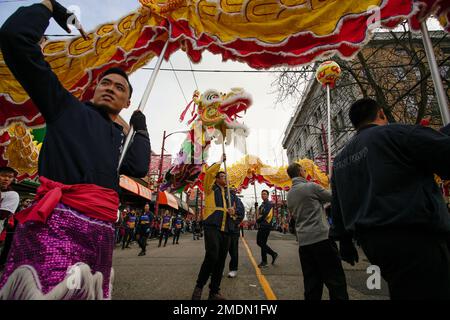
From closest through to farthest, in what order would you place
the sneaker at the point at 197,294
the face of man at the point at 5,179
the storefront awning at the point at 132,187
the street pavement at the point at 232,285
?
the sneaker at the point at 197,294, the street pavement at the point at 232,285, the face of man at the point at 5,179, the storefront awning at the point at 132,187

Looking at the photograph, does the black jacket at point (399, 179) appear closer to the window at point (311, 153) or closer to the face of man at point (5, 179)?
the face of man at point (5, 179)

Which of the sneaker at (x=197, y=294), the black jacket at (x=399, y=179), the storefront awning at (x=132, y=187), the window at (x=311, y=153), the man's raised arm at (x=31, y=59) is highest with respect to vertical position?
the window at (x=311, y=153)

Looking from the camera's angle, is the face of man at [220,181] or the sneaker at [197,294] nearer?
the sneaker at [197,294]

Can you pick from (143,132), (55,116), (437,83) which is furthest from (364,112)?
(55,116)

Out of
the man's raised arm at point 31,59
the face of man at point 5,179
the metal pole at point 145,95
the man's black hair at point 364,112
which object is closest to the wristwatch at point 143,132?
the metal pole at point 145,95

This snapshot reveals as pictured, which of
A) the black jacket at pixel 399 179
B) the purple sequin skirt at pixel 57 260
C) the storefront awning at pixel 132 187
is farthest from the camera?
the storefront awning at pixel 132 187

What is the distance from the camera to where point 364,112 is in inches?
83.7

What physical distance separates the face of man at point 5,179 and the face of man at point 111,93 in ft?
14.6

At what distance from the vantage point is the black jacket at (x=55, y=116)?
132 centimetres

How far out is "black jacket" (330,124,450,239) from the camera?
1.52 metres

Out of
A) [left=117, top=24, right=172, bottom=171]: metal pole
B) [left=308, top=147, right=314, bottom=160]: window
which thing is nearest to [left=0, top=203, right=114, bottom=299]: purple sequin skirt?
[left=117, top=24, right=172, bottom=171]: metal pole

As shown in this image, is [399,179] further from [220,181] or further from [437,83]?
[220,181]

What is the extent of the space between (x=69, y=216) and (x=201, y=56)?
6.28 ft
